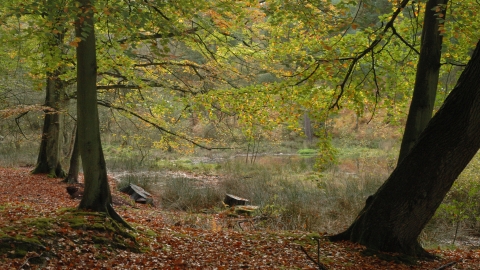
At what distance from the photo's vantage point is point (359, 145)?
30.4 meters

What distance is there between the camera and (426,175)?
5.09 metres

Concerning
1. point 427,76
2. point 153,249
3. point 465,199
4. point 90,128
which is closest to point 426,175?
point 427,76

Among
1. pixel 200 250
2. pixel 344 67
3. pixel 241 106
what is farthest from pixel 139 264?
pixel 241 106

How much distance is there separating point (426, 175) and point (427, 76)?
1.60 m

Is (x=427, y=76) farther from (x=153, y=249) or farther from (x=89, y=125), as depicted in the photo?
(x=89, y=125)

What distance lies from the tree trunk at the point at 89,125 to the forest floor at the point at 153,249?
1.02 ft

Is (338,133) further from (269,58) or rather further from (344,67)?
(344,67)

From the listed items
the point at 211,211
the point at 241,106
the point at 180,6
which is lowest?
the point at 211,211

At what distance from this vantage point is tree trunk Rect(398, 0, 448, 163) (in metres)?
5.99

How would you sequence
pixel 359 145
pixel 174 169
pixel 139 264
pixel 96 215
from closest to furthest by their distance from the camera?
pixel 139 264 → pixel 96 215 → pixel 174 169 → pixel 359 145

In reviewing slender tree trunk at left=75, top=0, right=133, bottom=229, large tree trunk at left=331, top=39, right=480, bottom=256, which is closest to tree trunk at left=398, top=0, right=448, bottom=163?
large tree trunk at left=331, top=39, right=480, bottom=256

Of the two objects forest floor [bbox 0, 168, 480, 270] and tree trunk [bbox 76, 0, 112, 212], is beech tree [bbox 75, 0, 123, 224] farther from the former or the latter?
forest floor [bbox 0, 168, 480, 270]

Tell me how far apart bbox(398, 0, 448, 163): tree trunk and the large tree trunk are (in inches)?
36.8

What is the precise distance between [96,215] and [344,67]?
4310 mm
